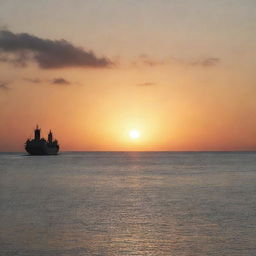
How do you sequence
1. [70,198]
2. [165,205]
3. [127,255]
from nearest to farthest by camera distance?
[127,255] → [165,205] → [70,198]

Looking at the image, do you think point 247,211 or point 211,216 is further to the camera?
point 247,211

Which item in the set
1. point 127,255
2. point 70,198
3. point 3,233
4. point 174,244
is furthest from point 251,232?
point 70,198

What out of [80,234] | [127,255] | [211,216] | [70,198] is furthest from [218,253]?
[70,198]

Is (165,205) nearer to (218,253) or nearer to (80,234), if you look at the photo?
(80,234)

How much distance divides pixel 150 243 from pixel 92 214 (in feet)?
55.5

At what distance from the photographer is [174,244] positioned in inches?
1362

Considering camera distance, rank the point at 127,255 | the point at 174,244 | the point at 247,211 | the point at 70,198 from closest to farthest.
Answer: the point at 127,255, the point at 174,244, the point at 247,211, the point at 70,198

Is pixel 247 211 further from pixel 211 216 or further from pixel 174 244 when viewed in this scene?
pixel 174 244

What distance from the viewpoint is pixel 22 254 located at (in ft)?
102

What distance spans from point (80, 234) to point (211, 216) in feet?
52.4

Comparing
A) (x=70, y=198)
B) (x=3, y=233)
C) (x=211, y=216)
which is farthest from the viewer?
(x=70, y=198)

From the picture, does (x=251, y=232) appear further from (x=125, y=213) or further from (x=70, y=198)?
(x=70, y=198)

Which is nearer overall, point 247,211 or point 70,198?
point 247,211

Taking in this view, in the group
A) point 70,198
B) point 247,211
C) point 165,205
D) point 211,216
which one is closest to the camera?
point 211,216
